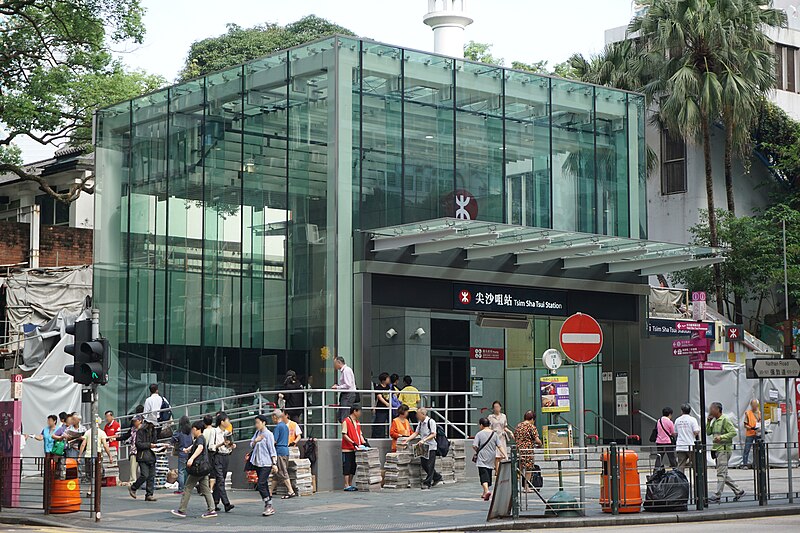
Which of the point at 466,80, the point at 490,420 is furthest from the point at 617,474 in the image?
the point at 466,80

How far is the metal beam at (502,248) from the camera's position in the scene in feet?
96.7

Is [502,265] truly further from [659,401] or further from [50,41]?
[50,41]

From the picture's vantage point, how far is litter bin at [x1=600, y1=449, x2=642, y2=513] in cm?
1977

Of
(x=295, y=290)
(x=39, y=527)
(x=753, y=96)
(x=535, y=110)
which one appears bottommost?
(x=39, y=527)

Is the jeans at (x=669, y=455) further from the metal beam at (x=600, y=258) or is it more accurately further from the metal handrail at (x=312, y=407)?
the metal beam at (x=600, y=258)

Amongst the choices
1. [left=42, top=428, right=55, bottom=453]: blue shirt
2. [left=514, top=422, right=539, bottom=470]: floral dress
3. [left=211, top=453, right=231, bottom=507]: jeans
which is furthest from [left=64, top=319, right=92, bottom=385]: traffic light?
[left=514, top=422, right=539, bottom=470]: floral dress

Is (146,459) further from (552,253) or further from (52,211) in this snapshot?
(52,211)

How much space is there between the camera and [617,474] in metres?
19.6

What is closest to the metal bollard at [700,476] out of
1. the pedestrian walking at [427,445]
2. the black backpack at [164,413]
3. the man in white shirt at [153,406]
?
the pedestrian walking at [427,445]

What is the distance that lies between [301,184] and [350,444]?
7.38 metres

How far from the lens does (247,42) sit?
62.7 m

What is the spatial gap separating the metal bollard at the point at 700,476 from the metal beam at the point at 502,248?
31.9ft

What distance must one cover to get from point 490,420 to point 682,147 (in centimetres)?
2965

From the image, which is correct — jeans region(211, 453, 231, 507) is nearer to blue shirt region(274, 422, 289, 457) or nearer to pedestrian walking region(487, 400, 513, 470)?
blue shirt region(274, 422, 289, 457)
